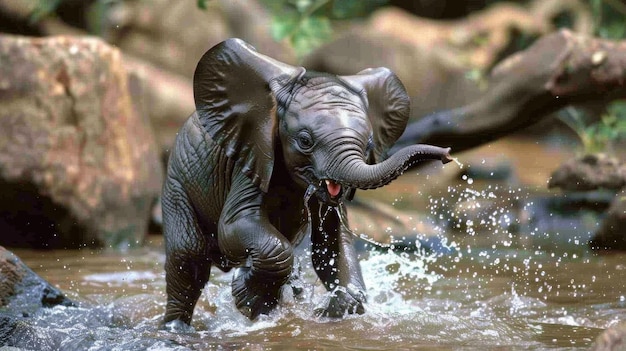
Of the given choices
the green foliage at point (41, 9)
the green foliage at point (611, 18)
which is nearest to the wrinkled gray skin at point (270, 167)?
the green foliage at point (611, 18)

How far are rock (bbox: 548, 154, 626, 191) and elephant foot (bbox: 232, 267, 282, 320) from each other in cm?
458

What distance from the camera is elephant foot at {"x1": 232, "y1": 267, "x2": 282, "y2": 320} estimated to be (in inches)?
225

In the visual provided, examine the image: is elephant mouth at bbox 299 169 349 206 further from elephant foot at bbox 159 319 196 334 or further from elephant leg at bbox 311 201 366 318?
elephant foot at bbox 159 319 196 334

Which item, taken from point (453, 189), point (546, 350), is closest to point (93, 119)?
point (453, 189)

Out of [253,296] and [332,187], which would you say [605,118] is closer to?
[253,296]

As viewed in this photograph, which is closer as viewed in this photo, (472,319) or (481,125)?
(472,319)

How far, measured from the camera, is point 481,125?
9234 mm

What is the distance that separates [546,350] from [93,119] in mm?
5691

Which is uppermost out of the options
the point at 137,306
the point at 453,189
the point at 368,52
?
the point at 368,52

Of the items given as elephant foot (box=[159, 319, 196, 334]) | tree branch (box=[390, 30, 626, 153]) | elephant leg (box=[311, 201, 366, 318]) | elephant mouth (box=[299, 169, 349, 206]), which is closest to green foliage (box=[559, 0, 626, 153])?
tree branch (box=[390, 30, 626, 153])

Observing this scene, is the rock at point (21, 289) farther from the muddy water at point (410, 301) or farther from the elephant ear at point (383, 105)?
the elephant ear at point (383, 105)

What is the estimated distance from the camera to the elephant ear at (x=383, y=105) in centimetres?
557

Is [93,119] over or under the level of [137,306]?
over

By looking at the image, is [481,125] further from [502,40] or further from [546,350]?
[502,40]
